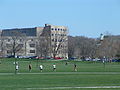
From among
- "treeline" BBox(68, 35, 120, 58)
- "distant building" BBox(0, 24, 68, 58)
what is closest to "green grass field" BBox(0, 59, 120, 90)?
"treeline" BBox(68, 35, 120, 58)

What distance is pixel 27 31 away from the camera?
19088 cm

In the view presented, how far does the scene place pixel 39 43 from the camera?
148500 mm

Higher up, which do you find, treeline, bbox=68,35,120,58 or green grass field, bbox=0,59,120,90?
treeline, bbox=68,35,120,58

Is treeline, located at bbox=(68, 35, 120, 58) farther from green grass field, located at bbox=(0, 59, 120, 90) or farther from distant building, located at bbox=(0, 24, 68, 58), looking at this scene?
green grass field, located at bbox=(0, 59, 120, 90)

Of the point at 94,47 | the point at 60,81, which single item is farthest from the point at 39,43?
the point at 60,81

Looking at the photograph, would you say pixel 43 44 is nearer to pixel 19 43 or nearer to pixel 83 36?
pixel 19 43

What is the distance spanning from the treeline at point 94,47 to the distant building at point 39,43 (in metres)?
6.73

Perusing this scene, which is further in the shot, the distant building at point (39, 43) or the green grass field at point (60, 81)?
the distant building at point (39, 43)

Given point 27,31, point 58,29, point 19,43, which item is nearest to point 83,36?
point 58,29

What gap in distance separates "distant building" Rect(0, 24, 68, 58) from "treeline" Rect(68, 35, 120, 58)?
673 cm

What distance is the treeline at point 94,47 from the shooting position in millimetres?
131100

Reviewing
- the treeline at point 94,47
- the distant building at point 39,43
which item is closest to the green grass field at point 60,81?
the treeline at point 94,47

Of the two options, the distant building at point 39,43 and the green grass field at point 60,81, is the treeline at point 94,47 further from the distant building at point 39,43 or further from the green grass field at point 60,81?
the green grass field at point 60,81

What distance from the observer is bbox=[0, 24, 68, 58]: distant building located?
14500cm
